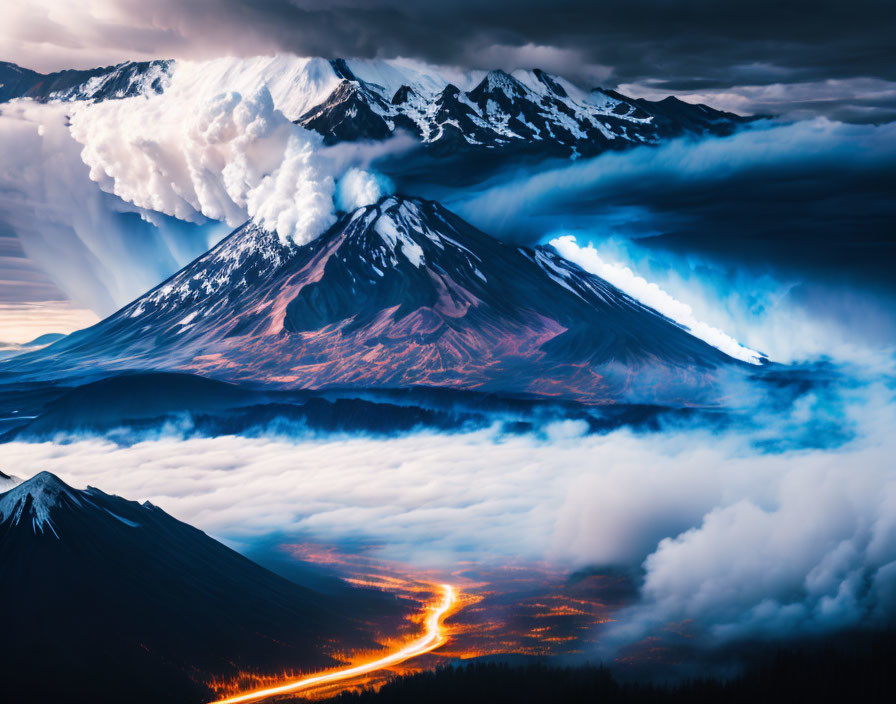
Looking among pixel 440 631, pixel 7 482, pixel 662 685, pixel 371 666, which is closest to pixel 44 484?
pixel 7 482

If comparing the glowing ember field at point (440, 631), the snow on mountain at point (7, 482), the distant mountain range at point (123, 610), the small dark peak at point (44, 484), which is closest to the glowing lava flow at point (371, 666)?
the glowing ember field at point (440, 631)

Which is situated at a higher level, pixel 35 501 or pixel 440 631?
pixel 35 501

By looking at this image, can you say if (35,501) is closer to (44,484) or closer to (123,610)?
(44,484)

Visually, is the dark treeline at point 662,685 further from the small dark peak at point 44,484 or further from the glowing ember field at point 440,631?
the small dark peak at point 44,484

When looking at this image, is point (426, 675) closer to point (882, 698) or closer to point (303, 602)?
point (303, 602)

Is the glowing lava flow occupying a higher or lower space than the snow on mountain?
lower

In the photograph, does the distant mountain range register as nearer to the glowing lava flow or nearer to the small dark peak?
the small dark peak

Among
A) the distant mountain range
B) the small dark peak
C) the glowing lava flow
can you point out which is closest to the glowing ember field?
the glowing lava flow
